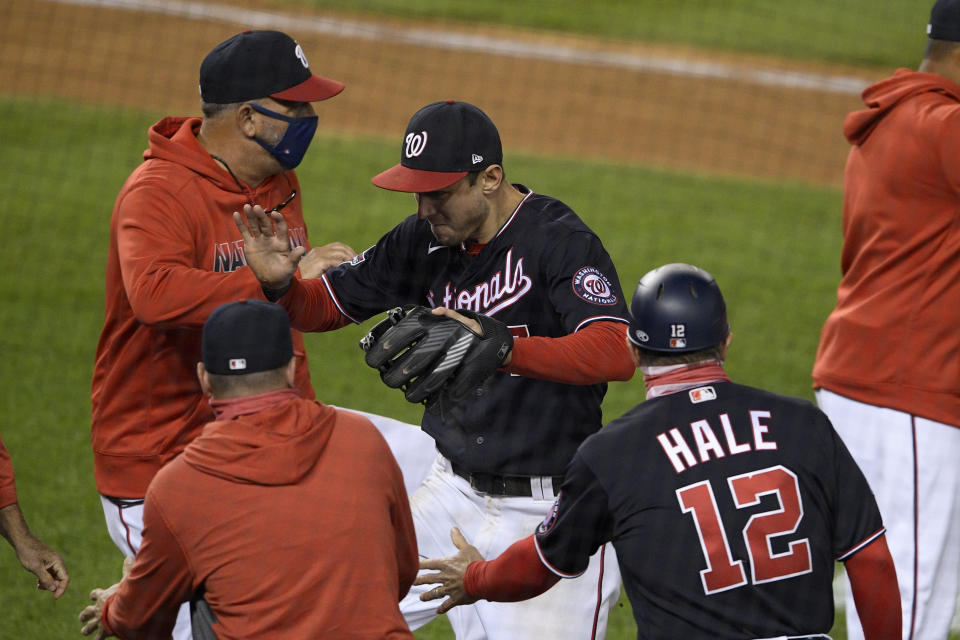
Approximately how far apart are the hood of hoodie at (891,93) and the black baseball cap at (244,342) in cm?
222

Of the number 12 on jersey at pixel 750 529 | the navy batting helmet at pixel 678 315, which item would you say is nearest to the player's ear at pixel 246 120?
the navy batting helmet at pixel 678 315

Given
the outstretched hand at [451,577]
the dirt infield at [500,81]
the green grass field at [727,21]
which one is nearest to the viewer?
the outstretched hand at [451,577]

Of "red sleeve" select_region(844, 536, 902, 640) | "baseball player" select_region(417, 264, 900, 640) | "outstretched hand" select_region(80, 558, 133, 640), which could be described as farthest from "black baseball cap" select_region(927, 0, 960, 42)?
"outstretched hand" select_region(80, 558, 133, 640)

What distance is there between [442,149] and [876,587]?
5.79 ft

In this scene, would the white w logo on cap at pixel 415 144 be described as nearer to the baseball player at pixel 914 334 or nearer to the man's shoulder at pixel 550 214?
the man's shoulder at pixel 550 214

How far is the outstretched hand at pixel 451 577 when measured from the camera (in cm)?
339

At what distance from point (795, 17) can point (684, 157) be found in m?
6.27

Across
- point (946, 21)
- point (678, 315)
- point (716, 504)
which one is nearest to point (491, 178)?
point (678, 315)

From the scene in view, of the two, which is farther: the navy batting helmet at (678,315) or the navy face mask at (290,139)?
the navy face mask at (290,139)

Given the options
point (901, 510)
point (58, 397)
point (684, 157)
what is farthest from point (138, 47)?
point (901, 510)

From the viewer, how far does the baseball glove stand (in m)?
3.42

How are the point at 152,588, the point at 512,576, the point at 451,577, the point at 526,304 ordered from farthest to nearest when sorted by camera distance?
the point at 526,304
the point at 451,577
the point at 512,576
the point at 152,588

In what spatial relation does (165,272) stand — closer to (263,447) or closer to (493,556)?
(263,447)

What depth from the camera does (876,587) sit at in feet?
9.77
